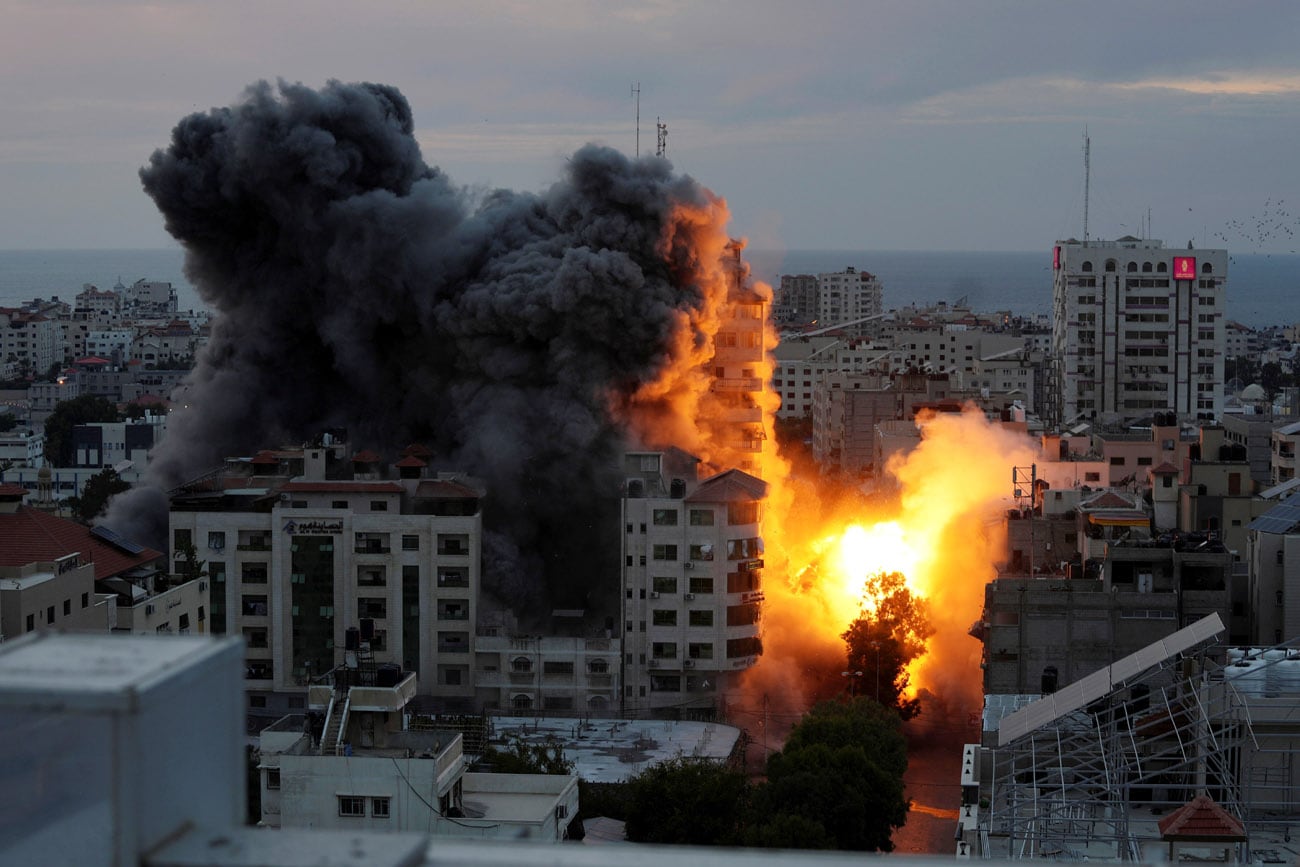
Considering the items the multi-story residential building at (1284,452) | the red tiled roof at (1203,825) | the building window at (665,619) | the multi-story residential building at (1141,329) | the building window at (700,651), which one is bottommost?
the building window at (700,651)

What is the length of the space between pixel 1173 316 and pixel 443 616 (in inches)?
1597

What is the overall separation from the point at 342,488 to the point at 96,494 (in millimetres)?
21676

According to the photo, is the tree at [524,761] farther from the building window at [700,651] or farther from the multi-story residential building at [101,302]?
the multi-story residential building at [101,302]

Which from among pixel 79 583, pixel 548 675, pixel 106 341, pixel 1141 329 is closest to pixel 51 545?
pixel 79 583

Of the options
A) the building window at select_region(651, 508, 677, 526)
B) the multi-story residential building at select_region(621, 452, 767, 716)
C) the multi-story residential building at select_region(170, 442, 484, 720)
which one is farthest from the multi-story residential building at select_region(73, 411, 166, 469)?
the building window at select_region(651, 508, 677, 526)

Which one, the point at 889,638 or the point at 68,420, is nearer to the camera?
the point at 889,638

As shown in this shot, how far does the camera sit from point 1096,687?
2105 centimetres

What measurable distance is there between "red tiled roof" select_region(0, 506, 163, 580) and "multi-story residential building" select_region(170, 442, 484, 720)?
4.35 metres

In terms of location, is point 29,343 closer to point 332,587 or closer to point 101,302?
point 101,302

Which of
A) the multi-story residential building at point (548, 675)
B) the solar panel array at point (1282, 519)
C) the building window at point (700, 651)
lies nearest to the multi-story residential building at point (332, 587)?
the multi-story residential building at point (548, 675)

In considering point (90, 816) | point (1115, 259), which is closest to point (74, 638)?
point (90, 816)

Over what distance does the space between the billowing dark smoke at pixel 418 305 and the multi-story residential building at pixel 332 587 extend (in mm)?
1871

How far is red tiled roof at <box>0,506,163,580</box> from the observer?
81.9 ft

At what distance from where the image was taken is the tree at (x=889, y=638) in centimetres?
3344
